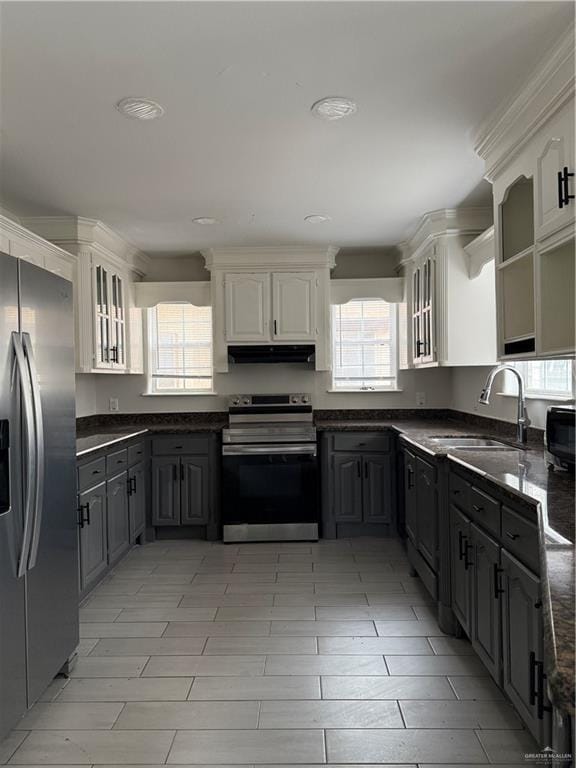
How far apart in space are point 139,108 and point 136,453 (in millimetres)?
2588

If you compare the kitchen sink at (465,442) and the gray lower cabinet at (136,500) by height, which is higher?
the kitchen sink at (465,442)

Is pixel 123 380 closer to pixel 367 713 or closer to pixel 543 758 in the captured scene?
pixel 367 713

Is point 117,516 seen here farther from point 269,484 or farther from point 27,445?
→ point 27,445

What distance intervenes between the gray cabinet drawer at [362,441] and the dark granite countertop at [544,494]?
66mm

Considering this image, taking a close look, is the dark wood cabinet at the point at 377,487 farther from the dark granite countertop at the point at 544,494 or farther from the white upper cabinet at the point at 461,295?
the white upper cabinet at the point at 461,295

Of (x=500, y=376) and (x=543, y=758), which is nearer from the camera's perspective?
(x=543, y=758)

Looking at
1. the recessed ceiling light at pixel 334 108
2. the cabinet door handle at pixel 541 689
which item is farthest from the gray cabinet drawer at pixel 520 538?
the recessed ceiling light at pixel 334 108

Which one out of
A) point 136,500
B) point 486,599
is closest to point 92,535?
point 136,500

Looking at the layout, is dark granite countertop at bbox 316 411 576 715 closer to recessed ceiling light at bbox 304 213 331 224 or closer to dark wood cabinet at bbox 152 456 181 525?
dark wood cabinet at bbox 152 456 181 525

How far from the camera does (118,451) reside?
3.76 metres

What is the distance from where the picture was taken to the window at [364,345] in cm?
514

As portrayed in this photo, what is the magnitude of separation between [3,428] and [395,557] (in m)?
2.95

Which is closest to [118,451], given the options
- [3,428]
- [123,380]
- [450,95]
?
[123,380]

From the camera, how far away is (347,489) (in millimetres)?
4441
